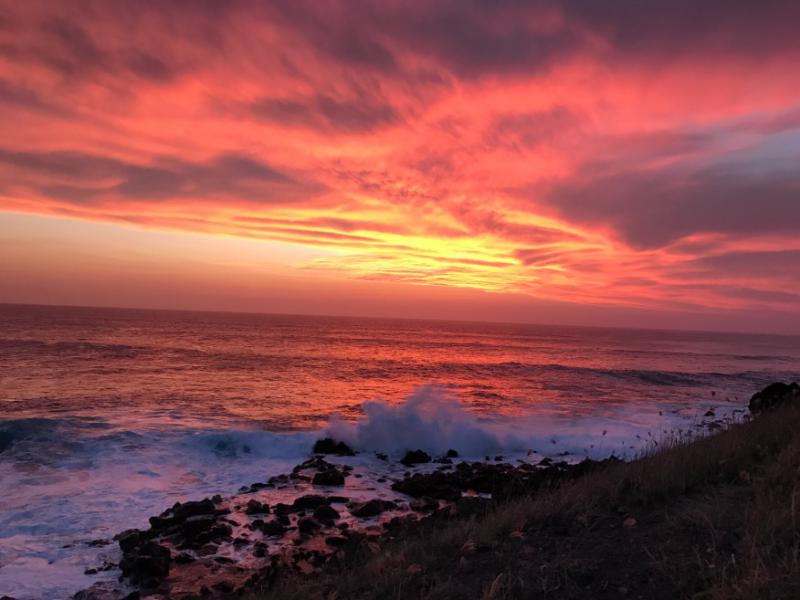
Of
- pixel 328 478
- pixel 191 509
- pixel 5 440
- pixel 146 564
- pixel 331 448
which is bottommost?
pixel 5 440

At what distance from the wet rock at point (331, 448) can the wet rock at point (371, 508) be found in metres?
6.40

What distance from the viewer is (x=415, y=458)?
784 inches

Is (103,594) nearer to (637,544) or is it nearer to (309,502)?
(309,502)

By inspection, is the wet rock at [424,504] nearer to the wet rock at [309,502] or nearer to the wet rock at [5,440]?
the wet rock at [309,502]

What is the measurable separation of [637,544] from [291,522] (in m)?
9.13

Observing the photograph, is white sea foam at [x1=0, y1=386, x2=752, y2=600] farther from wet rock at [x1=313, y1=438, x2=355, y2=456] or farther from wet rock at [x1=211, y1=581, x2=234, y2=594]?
wet rock at [x1=211, y1=581, x2=234, y2=594]

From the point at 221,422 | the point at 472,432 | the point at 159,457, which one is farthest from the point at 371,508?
the point at 221,422

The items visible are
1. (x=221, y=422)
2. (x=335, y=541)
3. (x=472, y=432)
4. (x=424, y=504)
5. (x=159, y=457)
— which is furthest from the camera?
(x=221, y=422)

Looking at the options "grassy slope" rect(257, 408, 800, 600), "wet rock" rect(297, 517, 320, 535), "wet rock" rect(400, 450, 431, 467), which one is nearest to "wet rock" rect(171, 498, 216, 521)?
"wet rock" rect(297, 517, 320, 535)

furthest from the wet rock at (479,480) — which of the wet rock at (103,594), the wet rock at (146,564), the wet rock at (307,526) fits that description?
the wet rock at (103,594)

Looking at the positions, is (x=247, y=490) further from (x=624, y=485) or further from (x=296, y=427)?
(x=624, y=485)

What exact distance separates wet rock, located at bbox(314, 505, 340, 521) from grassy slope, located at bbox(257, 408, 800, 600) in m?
4.72

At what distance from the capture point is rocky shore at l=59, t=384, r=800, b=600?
377 inches

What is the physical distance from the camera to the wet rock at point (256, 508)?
13.3 meters
